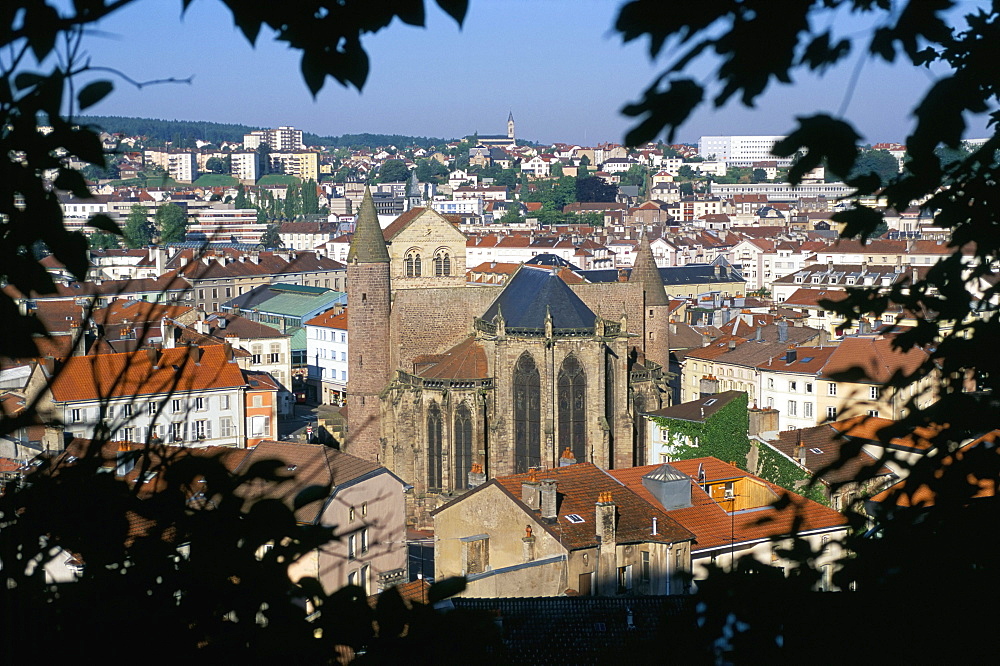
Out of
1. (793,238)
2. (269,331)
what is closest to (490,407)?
(269,331)

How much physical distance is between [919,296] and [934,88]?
6.18ft

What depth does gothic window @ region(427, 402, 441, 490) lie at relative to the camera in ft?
133

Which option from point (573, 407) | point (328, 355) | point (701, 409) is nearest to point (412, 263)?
point (573, 407)

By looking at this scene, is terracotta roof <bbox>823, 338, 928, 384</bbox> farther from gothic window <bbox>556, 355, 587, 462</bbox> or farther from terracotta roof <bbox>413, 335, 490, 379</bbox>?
terracotta roof <bbox>413, 335, 490, 379</bbox>

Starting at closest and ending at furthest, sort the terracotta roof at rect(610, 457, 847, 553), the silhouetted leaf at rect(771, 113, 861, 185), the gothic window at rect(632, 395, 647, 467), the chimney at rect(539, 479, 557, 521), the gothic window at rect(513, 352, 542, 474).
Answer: the silhouetted leaf at rect(771, 113, 861, 185), the chimney at rect(539, 479, 557, 521), the terracotta roof at rect(610, 457, 847, 553), the gothic window at rect(513, 352, 542, 474), the gothic window at rect(632, 395, 647, 467)

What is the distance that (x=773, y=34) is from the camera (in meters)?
4.41

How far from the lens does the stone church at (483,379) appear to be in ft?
131

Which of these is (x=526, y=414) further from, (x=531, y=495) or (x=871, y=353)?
(x=531, y=495)

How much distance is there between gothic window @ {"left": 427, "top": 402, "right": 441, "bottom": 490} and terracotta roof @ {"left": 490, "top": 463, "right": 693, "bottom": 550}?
13.5m

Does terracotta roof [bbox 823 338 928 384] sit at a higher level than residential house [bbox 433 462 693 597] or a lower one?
higher

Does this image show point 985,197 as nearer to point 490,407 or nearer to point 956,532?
A: point 956,532

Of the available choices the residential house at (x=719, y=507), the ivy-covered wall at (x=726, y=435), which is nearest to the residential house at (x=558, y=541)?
the residential house at (x=719, y=507)

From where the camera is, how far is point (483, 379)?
40250mm

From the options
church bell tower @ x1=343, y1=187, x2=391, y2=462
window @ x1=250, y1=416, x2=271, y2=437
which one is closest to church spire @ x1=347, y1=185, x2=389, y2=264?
church bell tower @ x1=343, y1=187, x2=391, y2=462
